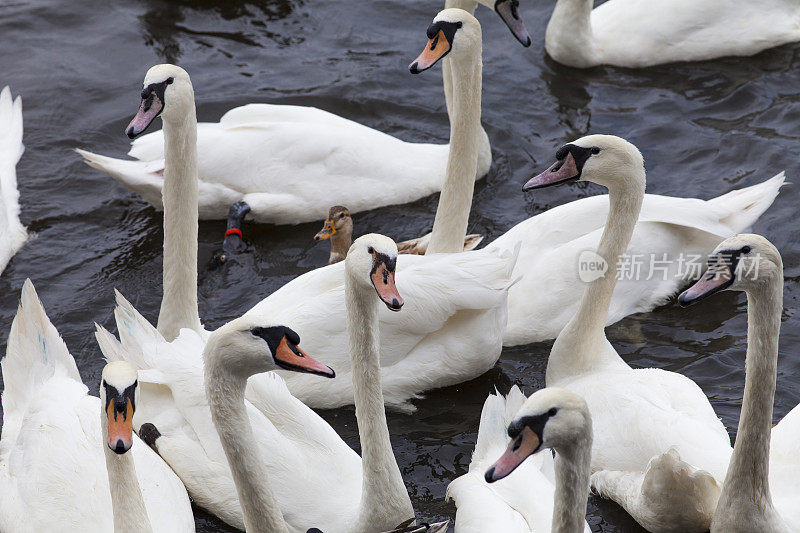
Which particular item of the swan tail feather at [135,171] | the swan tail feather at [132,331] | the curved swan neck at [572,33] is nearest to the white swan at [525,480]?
the swan tail feather at [132,331]

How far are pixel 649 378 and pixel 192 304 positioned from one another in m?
2.97

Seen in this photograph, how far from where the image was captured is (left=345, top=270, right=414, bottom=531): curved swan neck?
5898 mm

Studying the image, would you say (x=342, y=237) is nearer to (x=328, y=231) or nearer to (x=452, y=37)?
(x=328, y=231)

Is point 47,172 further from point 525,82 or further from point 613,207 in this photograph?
point 613,207

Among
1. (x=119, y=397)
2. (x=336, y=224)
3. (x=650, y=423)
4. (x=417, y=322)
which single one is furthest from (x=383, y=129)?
(x=119, y=397)

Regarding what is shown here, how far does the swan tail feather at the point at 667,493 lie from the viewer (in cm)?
593

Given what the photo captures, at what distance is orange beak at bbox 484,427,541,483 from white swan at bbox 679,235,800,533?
1254 mm

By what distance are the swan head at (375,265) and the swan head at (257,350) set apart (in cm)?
68

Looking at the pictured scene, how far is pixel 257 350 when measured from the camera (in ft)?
16.7

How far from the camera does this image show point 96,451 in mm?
6219

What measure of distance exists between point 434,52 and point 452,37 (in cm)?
16

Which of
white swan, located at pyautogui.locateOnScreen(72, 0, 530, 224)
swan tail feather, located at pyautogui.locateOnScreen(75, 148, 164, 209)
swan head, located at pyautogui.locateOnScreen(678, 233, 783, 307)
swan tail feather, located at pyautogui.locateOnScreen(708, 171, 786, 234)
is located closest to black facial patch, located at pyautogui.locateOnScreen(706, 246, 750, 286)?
swan head, located at pyautogui.locateOnScreen(678, 233, 783, 307)

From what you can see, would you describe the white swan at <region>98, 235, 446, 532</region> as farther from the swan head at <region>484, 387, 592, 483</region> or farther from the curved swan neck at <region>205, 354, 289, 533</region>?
the swan head at <region>484, 387, 592, 483</region>

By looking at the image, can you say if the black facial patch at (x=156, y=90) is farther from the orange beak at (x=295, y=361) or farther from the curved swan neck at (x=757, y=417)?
the curved swan neck at (x=757, y=417)
